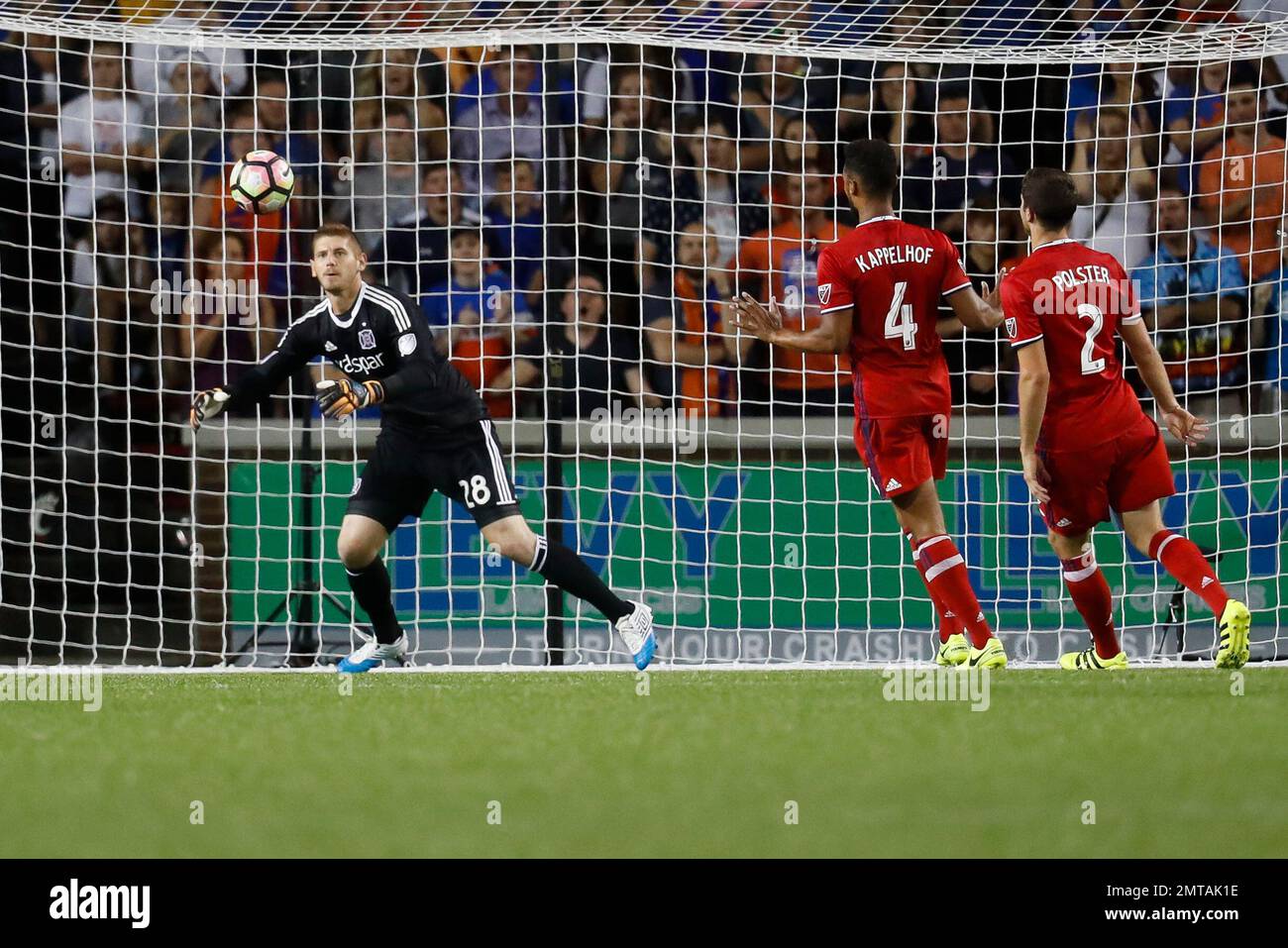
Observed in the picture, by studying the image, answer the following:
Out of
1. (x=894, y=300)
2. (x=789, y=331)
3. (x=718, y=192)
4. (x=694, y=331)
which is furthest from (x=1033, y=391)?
(x=718, y=192)

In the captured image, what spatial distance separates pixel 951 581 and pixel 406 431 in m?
2.23

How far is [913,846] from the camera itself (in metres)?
3.08

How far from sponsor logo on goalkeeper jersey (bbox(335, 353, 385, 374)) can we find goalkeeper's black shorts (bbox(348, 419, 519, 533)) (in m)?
0.26

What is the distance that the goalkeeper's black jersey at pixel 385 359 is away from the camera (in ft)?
23.4

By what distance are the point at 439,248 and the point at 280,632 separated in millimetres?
2239

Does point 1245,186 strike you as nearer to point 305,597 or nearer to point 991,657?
point 991,657

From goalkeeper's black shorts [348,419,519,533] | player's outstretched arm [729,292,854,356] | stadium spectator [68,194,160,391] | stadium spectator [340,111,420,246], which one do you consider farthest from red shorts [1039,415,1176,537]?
stadium spectator [68,194,160,391]

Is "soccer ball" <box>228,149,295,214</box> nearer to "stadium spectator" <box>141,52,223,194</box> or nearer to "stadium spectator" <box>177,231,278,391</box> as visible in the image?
"stadium spectator" <box>177,231,278,391</box>

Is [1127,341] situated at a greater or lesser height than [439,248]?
lesser

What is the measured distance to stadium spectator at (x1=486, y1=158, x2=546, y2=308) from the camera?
959 centimetres

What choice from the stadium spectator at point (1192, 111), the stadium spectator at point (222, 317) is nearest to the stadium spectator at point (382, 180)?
the stadium spectator at point (222, 317)

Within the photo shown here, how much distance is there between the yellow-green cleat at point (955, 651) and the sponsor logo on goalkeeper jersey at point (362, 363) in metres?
2.48
